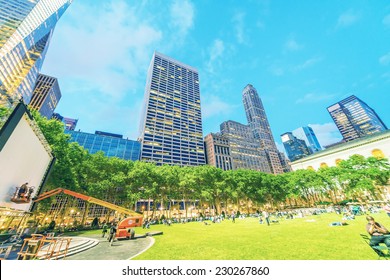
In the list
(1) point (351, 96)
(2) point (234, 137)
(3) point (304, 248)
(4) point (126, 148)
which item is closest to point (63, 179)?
(3) point (304, 248)

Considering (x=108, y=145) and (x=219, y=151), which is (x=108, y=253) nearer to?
(x=108, y=145)

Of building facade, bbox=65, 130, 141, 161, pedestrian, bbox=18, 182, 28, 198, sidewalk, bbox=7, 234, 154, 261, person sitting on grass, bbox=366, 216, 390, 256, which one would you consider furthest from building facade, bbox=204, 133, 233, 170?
person sitting on grass, bbox=366, 216, 390, 256

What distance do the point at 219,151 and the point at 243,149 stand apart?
25.9 m

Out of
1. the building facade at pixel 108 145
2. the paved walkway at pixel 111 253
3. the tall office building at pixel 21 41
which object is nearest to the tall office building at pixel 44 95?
the tall office building at pixel 21 41

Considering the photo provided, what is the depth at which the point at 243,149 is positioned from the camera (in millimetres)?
129750

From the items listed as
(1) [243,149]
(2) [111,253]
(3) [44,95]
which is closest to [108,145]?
(3) [44,95]

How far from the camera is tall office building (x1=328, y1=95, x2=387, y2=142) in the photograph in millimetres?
153750

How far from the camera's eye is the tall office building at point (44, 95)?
98062 millimetres

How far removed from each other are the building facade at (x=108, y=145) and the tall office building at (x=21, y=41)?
90.2 ft

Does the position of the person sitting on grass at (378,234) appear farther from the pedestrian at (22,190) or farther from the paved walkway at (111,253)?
the pedestrian at (22,190)

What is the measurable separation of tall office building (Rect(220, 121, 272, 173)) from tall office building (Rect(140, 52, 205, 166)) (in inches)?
1119

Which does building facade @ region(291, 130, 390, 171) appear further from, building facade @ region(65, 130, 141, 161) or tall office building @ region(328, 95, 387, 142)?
tall office building @ region(328, 95, 387, 142)

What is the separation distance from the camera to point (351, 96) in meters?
167
